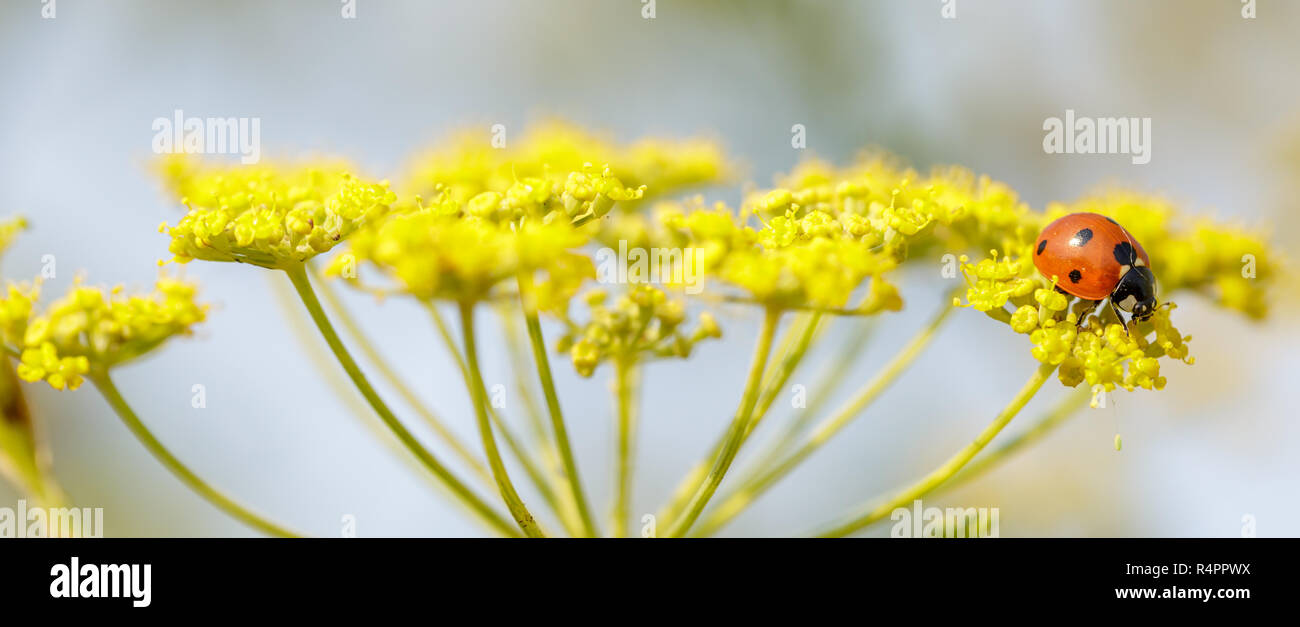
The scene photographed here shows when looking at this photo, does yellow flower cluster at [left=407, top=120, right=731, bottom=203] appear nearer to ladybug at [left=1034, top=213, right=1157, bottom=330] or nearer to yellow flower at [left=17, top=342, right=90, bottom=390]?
yellow flower at [left=17, top=342, right=90, bottom=390]

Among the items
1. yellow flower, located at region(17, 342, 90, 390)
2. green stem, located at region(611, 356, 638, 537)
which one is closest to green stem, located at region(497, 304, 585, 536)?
green stem, located at region(611, 356, 638, 537)

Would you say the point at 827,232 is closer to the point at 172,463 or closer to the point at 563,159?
the point at 563,159

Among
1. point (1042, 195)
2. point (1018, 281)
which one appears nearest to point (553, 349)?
point (1018, 281)

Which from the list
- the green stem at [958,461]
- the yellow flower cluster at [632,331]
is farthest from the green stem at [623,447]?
the green stem at [958,461]

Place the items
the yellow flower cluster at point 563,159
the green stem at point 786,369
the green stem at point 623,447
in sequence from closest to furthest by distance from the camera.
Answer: the green stem at point 786,369 → the green stem at point 623,447 → the yellow flower cluster at point 563,159

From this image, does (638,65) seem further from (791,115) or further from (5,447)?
(5,447)
